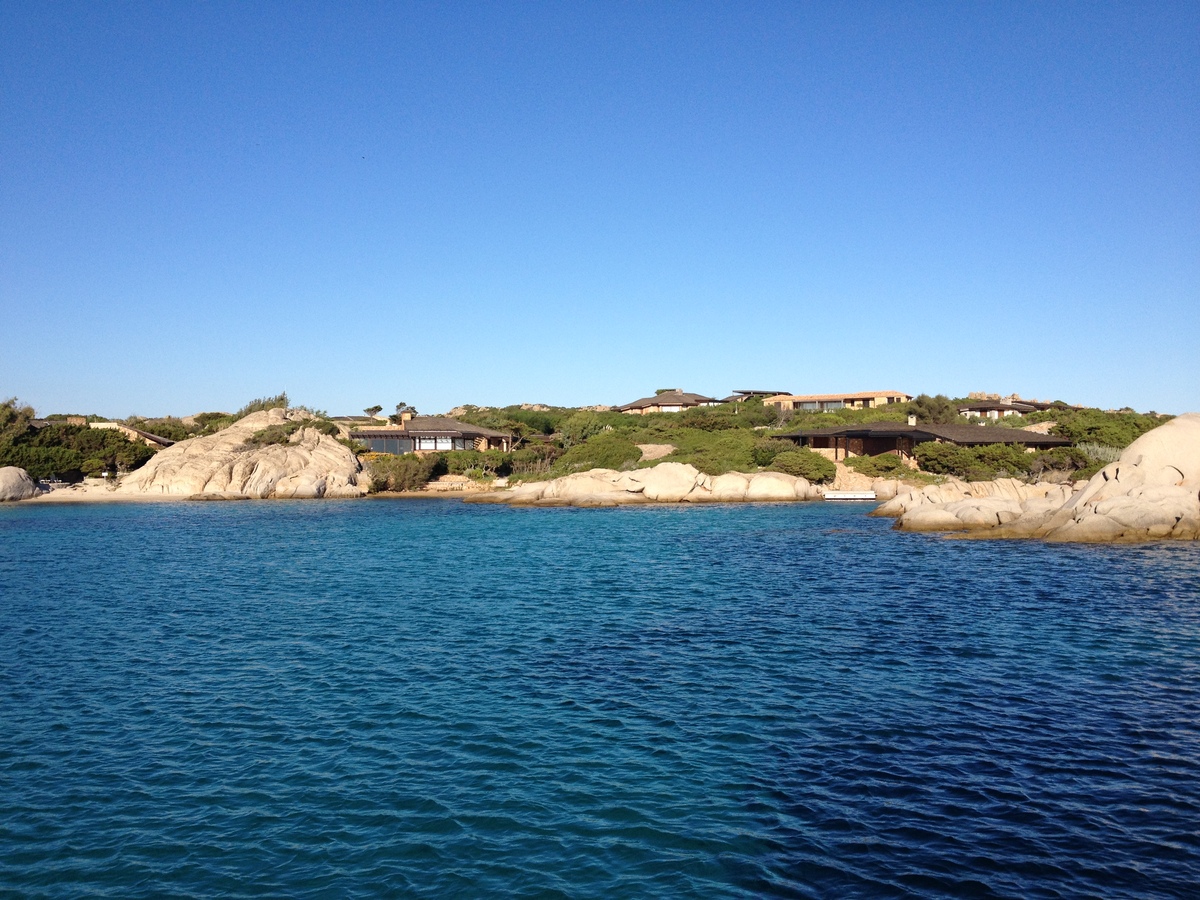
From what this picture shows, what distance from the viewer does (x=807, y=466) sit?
76.2 meters

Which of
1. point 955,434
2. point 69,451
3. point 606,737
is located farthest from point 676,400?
point 606,737

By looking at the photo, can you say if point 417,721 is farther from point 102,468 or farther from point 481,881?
point 102,468

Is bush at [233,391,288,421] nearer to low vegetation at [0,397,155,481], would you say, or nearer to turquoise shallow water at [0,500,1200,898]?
low vegetation at [0,397,155,481]

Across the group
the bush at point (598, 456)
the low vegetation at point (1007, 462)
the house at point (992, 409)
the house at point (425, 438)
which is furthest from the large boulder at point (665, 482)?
the house at point (992, 409)

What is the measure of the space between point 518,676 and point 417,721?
3.45m

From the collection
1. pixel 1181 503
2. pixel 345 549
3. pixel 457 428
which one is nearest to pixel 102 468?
pixel 457 428

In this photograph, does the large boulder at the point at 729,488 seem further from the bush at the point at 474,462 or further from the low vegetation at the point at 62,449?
the low vegetation at the point at 62,449

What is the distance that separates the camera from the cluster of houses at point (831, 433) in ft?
265

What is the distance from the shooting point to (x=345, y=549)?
141ft

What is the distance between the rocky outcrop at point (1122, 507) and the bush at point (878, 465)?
28.0 m

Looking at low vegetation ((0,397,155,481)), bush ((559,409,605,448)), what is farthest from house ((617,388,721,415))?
low vegetation ((0,397,155,481))

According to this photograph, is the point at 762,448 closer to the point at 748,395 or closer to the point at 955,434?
the point at 955,434

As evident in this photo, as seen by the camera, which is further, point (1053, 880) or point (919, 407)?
point (919, 407)

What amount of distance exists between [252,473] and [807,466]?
51.6 m
